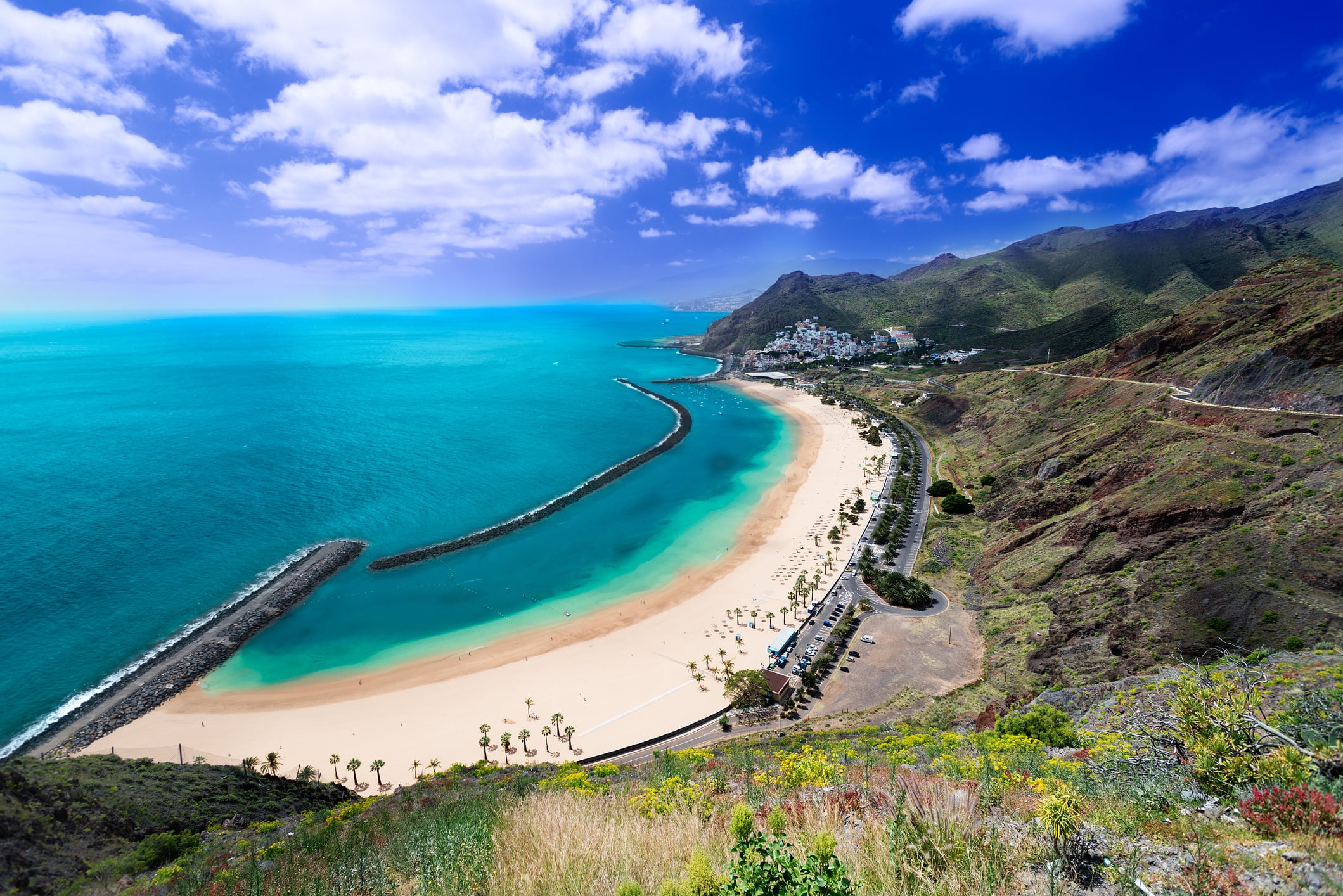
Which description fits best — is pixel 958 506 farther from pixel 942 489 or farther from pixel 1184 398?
pixel 1184 398

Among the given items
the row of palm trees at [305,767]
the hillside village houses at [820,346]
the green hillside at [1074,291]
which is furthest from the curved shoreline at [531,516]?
the green hillside at [1074,291]

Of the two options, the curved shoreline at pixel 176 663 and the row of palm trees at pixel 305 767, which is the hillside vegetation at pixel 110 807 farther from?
the curved shoreline at pixel 176 663

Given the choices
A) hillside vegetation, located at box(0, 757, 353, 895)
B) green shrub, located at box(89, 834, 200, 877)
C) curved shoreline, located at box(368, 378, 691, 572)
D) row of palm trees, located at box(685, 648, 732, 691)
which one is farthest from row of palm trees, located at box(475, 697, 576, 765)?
curved shoreline, located at box(368, 378, 691, 572)

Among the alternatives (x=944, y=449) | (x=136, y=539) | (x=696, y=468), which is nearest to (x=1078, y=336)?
(x=944, y=449)

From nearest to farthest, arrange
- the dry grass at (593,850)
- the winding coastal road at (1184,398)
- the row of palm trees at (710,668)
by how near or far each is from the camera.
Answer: the dry grass at (593,850) → the row of palm trees at (710,668) → the winding coastal road at (1184,398)

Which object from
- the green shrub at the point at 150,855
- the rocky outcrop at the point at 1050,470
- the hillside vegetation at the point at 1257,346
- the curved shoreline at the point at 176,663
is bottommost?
the curved shoreline at the point at 176,663

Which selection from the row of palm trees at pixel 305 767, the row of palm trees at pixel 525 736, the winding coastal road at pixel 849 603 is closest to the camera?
the row of palm trees at pixel 305 767

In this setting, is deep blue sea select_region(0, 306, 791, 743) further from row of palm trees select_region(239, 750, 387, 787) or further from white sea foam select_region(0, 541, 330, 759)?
row of palm trees select_region(239, 750, 387, 787)
